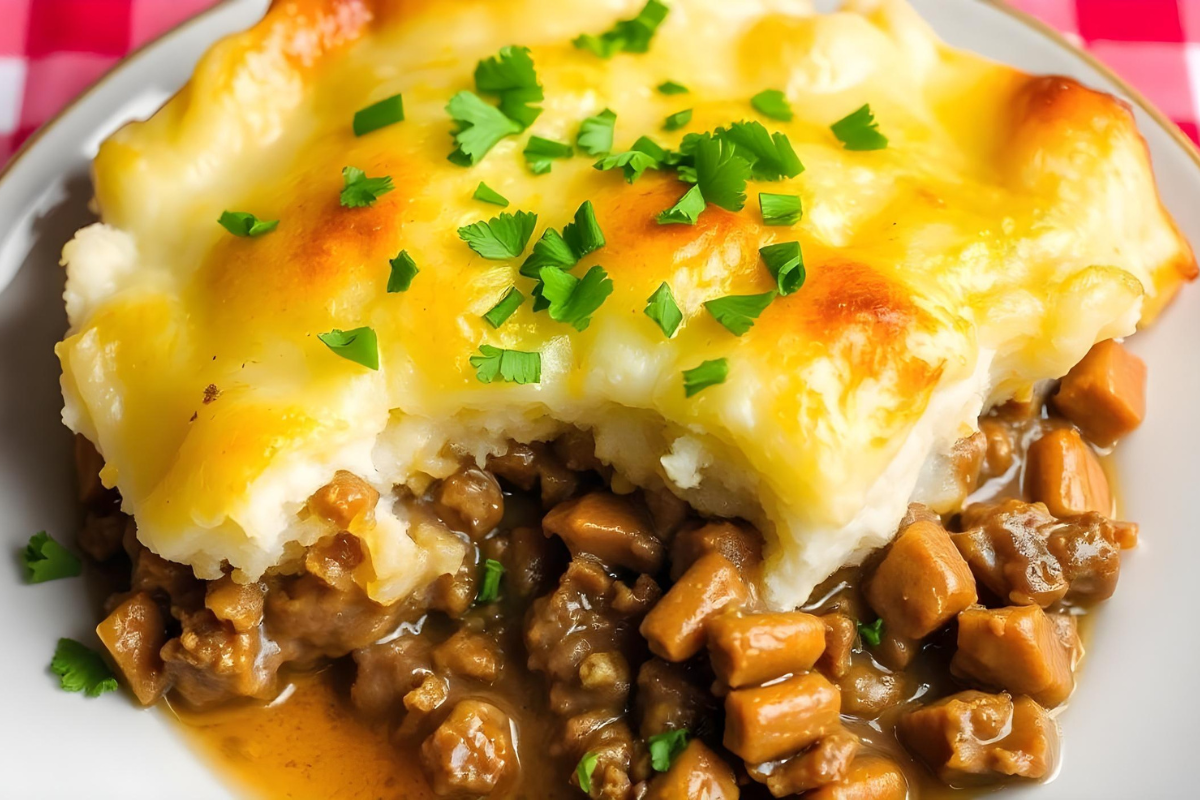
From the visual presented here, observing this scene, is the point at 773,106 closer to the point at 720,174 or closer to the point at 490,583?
the point at 720,174

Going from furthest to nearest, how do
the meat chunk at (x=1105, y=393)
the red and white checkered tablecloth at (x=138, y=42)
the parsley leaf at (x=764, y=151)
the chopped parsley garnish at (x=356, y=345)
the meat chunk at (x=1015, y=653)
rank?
the red and white checkered tablecloth at (x=138, y=42) → the meat chunk at (x=1105, y=393) → the parsley leaf at (x=764, y=151) → the meat chunk at (x=1015, y=653) → the chopped parsley garnish at (x=356, y=345)

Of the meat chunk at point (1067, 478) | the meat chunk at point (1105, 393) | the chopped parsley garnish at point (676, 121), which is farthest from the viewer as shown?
the meat chunk at point (1105, 393)

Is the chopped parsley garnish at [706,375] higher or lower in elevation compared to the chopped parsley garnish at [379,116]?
lower

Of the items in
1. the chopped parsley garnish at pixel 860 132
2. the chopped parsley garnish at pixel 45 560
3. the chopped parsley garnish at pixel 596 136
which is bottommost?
the chopped parsley garnish at pixel 45 560

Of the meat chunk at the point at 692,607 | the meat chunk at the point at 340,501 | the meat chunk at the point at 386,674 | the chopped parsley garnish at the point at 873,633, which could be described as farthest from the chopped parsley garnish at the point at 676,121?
the meat chunk at the point at 386,674

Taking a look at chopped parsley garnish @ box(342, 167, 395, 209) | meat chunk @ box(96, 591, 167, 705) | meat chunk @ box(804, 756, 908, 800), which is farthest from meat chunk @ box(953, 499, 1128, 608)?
meat chunk @ box(96, 591, 167, 705)

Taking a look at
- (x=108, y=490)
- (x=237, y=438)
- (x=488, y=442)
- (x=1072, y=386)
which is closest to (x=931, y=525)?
(x=1072, y=386)

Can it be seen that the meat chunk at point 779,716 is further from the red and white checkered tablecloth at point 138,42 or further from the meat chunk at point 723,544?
the red and white checkered tablecloth at point 138,42

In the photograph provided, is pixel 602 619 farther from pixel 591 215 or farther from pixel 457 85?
pixel 457 85

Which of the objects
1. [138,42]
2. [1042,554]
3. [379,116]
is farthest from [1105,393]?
[138,42]
